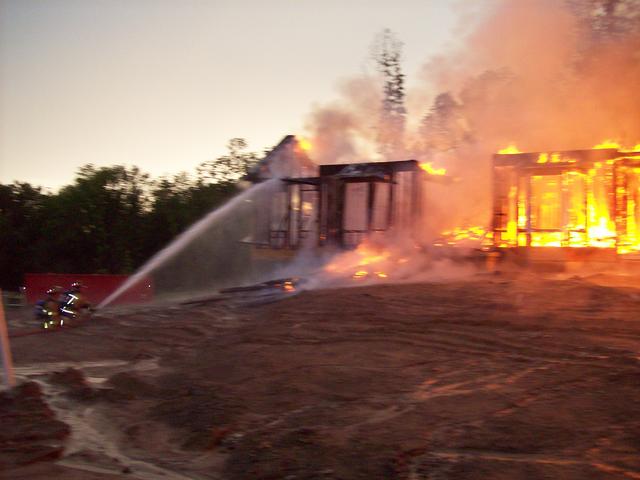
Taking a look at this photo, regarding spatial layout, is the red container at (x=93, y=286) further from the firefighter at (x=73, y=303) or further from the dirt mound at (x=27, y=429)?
the dirt mound at (x=27, y=429)

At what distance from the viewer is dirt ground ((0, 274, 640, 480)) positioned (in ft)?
17.5

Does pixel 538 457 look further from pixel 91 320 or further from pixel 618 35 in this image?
pixel 618 35

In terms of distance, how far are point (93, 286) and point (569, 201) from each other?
15.1 metres

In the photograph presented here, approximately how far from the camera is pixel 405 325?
391 inches

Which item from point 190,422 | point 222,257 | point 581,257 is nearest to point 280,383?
point 190,422

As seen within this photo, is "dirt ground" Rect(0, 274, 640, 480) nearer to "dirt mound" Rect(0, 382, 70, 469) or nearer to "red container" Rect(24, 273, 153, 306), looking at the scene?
"dirt mound" Rect(0, 382, 70, 469)

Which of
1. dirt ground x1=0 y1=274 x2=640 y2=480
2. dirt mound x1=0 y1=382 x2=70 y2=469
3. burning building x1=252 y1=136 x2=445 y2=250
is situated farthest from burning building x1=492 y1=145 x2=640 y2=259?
dirt mound x1=0 y1=382 x2=70 y2=469

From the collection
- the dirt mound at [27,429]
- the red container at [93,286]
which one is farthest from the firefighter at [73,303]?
the red container at [93,286]

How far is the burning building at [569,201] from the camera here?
16219mm

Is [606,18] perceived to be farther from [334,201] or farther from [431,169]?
[334,201]

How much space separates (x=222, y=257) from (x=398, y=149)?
9584 millimetres

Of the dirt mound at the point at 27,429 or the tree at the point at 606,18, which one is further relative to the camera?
the tree at the point at 606,18

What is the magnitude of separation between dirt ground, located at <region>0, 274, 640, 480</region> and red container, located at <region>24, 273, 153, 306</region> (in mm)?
9562

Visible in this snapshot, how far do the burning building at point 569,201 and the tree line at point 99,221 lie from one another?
16.9 metres
